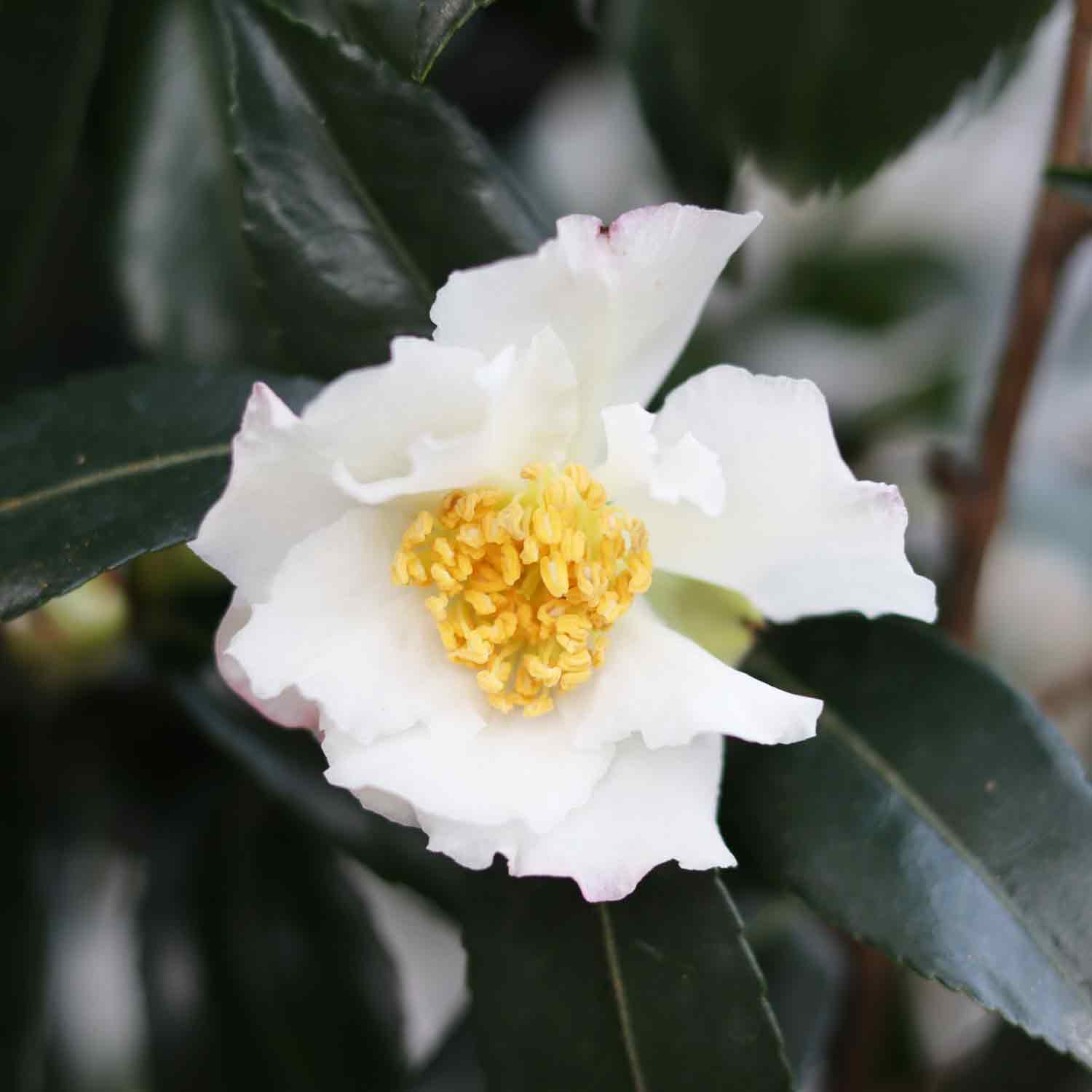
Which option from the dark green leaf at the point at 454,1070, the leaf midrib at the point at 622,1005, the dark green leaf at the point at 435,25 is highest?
the dark green leaf at the point at 435,25

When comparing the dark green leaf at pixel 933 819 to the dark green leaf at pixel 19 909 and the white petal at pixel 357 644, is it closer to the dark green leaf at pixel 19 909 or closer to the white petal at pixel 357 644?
the white petal at pixel 357 644

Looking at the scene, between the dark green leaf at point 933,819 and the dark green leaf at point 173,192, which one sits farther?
the dark green leaf at point 173,192

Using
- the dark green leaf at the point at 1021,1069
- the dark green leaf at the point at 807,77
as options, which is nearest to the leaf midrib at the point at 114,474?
the dark green leaf at the point at 807,77

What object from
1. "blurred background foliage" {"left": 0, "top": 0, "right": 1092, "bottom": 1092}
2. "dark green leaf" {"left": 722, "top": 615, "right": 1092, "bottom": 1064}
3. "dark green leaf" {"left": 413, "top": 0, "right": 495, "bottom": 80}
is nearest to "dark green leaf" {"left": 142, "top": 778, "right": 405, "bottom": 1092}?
"blurred background foliage" {"left": 0, "top": 0, "right": 1092, "bottom": 1092}

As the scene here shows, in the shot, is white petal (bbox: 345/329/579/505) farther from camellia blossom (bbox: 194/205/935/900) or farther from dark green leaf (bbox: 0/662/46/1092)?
dark green leaf (bbox: 0/662/46/1092)

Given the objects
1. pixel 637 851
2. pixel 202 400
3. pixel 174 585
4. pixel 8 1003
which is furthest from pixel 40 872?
pixel 637 851
